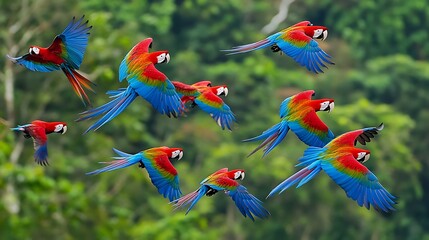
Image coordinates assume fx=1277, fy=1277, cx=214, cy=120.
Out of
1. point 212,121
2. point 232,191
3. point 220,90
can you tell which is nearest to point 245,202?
point 232,191

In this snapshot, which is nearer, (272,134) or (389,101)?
(272,134)

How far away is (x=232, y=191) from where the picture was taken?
2.91 metres

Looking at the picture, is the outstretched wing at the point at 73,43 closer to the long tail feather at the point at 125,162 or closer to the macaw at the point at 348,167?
the long tail feather at the point at 125,162

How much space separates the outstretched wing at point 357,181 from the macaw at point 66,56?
0.56 meters

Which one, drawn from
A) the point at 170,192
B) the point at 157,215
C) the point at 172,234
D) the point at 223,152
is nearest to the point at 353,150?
the point at 170,192

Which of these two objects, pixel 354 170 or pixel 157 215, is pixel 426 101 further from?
pixel 354 170

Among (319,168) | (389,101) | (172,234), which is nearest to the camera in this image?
(319,168)

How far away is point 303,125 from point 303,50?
0.19 m

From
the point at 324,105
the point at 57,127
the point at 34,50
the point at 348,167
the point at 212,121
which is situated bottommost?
the point at 212,121

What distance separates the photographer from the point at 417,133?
25.7 m

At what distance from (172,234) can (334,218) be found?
9.10 m

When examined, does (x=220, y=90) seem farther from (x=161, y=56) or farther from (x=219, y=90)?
(x=161, y=56)

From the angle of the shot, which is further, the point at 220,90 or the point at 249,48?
the point at 220,90

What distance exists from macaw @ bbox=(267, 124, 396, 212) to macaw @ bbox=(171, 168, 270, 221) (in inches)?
5.5
